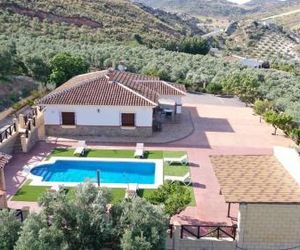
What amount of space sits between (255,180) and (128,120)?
567 inches

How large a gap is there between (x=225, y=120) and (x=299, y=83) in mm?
18141

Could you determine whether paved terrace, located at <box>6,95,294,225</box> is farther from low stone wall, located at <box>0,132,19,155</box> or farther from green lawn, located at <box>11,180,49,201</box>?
low stone wall, located at <box>0,132,19,155</box>

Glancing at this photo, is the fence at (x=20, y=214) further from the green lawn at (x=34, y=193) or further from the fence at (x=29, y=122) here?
the fence at (x=29, y=122)

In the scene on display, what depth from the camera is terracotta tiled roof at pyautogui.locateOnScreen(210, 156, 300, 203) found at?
15798 mm

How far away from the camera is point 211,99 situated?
44.5 metres

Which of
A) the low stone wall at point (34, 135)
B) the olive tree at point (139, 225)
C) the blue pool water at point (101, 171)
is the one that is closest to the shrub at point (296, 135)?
the blue pool water at point (101, 171)

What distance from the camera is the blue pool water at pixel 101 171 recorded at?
23.4 metres

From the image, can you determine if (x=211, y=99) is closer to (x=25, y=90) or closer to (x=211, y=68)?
(x=211, y=68)

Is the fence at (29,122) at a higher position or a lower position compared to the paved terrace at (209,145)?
higher

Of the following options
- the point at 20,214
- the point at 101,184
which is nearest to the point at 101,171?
the point at 101,184

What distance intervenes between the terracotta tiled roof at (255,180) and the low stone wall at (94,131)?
1135cm

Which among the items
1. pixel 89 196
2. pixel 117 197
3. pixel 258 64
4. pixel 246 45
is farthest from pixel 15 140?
pixel 246 45

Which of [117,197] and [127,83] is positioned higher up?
[127,83]

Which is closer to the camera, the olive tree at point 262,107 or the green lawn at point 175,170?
the green lawn at point 175,170
